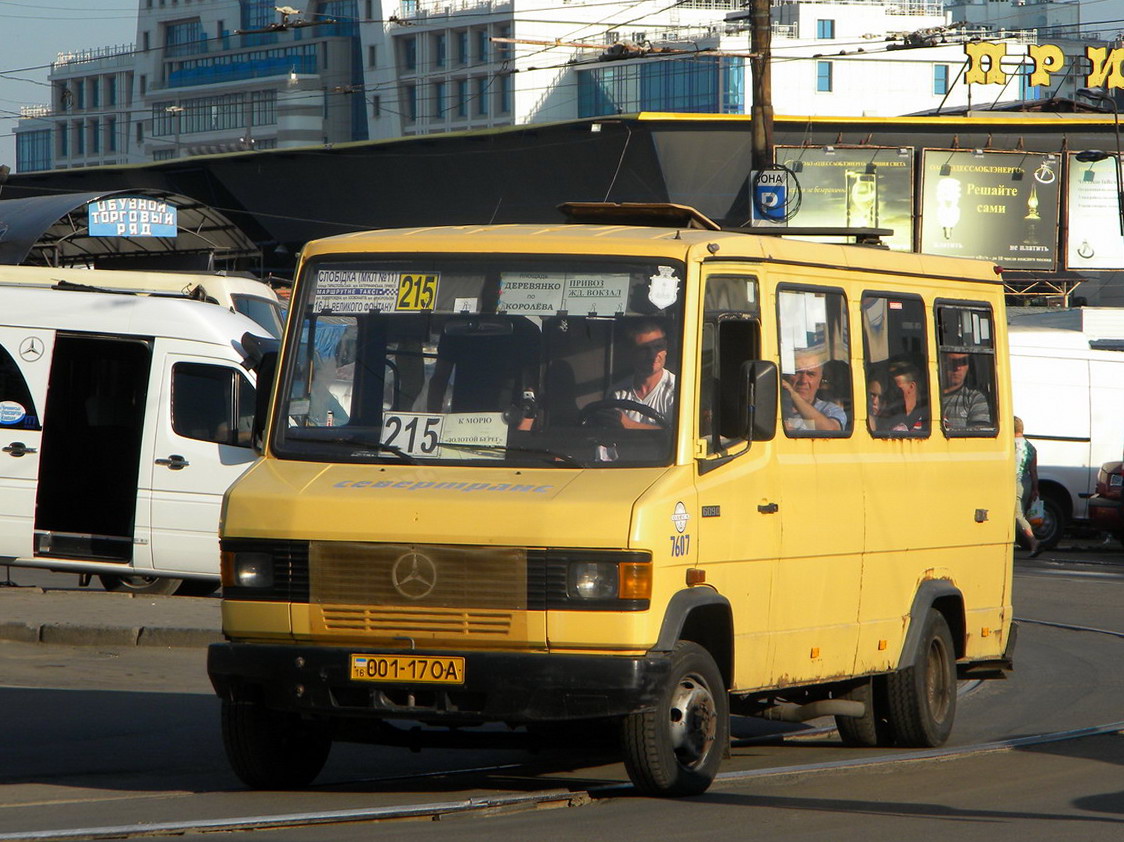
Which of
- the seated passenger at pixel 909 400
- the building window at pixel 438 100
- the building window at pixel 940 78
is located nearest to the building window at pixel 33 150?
the building window at pixel 438 100

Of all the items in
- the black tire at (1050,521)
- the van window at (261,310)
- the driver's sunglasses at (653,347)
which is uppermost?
the van window at (261,310)

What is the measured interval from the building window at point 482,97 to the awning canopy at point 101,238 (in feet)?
282

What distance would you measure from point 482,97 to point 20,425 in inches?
4290

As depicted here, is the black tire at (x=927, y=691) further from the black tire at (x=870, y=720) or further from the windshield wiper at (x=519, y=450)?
the windshield wiper at (x=519, y=450)

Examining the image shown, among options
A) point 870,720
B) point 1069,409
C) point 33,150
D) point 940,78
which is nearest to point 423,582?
point 870,720

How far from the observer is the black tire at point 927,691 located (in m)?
9.29

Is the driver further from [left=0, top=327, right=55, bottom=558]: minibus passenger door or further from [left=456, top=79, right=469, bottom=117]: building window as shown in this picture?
[left=456, top=79, right=469, bottom=117]: building window

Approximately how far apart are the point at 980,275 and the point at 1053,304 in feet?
128

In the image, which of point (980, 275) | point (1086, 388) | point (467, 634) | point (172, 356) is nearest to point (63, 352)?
point (172, 356)

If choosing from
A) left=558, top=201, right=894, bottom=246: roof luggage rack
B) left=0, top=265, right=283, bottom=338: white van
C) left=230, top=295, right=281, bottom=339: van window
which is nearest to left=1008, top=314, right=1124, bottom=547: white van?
left=230, top=295, right=281, bottom=339: van window

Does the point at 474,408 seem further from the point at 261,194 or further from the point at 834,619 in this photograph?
the point at 261,194

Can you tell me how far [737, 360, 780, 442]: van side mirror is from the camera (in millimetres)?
7449

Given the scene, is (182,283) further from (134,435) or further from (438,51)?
(438,51)

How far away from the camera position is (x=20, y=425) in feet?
50.6
